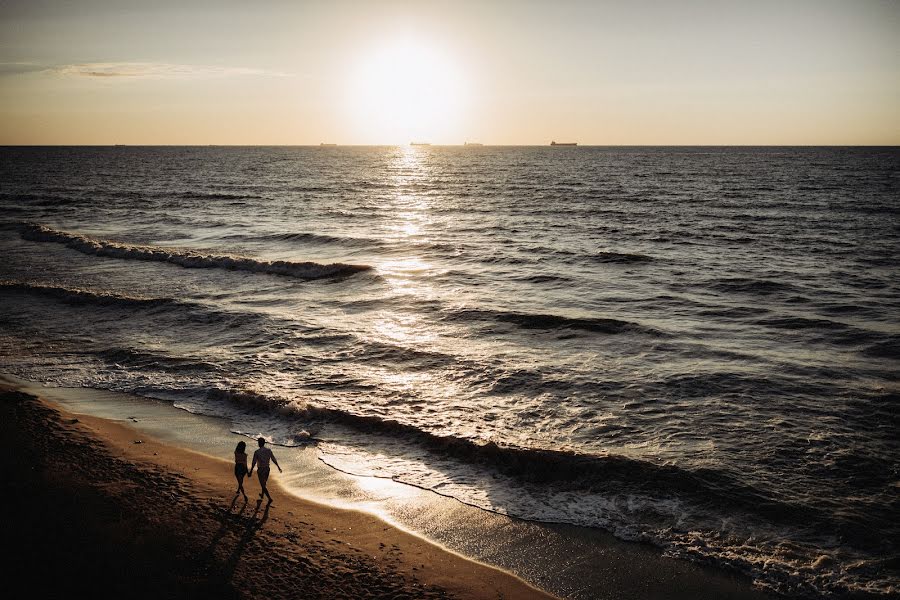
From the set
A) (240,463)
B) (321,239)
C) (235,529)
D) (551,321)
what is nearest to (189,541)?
(235,529)

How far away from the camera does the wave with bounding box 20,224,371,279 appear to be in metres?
30.2

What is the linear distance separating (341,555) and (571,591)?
350 cm

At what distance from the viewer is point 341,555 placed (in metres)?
8.94

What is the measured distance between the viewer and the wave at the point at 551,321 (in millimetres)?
20159

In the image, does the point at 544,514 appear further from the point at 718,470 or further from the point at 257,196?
the point at 257,196

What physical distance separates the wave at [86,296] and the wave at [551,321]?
42.1 feet

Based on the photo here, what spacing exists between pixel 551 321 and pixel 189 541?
48.2ft

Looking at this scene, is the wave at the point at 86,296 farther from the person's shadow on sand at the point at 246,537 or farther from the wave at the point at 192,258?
the person's shadow on sand at the point at 246,537

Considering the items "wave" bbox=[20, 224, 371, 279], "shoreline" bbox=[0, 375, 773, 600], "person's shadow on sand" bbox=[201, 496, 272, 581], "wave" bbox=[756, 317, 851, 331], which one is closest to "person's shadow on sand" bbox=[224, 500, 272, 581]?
"person's shadow on sand" bbox=[201, 496, 272, 581]

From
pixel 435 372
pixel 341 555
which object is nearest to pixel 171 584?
pixel 341 555

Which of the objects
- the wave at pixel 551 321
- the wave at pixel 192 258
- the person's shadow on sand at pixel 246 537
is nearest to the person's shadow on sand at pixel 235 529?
the person's shadow on sand at pixel 246 537

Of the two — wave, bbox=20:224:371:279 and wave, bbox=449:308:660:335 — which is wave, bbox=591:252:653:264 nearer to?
wave, bbox=449:308:660:335

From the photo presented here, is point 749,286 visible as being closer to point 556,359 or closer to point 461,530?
point 556,359

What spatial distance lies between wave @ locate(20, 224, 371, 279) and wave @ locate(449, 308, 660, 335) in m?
9.91
